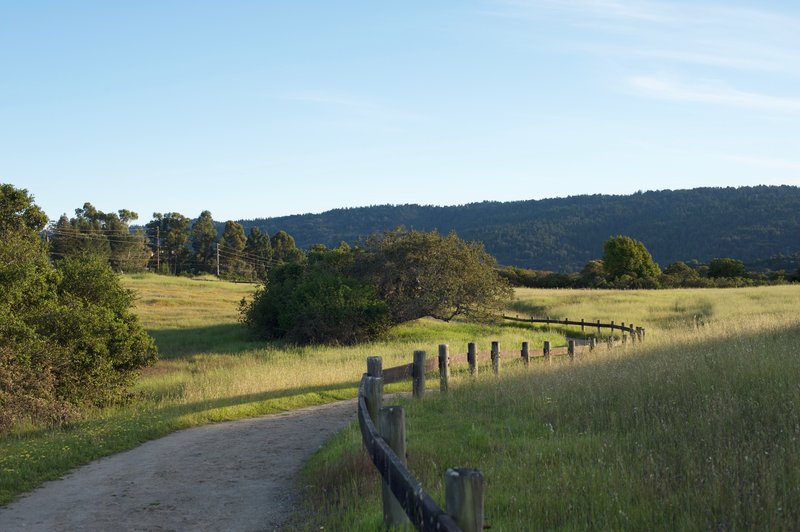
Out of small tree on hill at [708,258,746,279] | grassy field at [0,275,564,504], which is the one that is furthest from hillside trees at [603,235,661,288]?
grassy field at [0,275,564,504]

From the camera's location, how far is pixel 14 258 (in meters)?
20.2

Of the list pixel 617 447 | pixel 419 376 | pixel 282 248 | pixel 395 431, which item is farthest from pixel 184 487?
pixel 282 248

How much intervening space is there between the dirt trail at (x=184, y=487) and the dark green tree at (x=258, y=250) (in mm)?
111889

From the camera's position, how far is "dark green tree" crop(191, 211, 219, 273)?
119 metres

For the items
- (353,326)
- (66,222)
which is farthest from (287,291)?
(66,222)

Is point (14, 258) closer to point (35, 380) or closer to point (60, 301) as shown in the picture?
point (60, 301)

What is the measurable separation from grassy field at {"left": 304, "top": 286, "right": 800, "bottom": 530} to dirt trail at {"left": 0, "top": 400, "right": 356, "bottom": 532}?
68 cm

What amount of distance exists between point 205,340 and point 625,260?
63.0 metres

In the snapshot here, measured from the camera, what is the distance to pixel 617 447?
8023 mm

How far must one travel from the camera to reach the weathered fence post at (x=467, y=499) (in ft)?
11.5

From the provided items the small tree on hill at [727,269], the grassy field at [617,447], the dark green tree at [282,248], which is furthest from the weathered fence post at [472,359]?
the dark green tree at [282,248]

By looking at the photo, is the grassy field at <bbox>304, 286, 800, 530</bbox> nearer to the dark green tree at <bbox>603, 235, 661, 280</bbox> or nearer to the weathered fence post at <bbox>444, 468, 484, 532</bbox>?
the weathered fence post at <bbox>444, 468, 484, 532</bbox>

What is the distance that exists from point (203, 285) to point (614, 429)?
3042 inches

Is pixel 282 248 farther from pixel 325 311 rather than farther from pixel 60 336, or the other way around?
pixel 60 336
